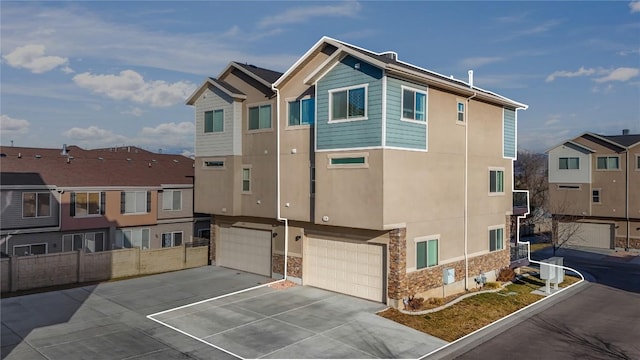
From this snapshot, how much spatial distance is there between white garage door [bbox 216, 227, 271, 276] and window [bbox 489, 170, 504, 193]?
36.1 ft

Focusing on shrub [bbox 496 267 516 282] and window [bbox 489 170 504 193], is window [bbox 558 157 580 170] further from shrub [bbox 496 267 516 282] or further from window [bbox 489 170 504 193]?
shrub [bbox 496 267 516 282]

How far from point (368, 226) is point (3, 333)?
11970 mm

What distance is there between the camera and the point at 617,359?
1330 cm

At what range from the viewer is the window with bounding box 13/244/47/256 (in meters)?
23.8

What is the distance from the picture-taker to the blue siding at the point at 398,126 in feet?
55.2

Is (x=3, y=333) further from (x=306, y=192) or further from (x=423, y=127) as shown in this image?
(x=423, y=127)

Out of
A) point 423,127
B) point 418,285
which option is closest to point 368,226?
point 418,285

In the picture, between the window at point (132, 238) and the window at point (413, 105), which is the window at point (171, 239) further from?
the window at point (413, 105)

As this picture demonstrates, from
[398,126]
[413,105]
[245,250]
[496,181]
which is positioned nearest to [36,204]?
[245,250]

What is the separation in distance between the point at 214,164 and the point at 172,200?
7156mm

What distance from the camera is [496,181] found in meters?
23.2

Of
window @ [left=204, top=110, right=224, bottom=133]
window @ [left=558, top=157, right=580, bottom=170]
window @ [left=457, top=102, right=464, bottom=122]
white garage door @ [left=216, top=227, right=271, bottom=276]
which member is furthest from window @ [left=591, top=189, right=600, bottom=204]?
window @ [left=204, top=110, right=224, bottom=133]

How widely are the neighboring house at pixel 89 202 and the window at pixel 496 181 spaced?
18123mm

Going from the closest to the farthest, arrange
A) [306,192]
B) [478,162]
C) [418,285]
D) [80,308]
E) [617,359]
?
Result: [617,359] → [80,308] → [418,285] → [306,192] → [478,162]
